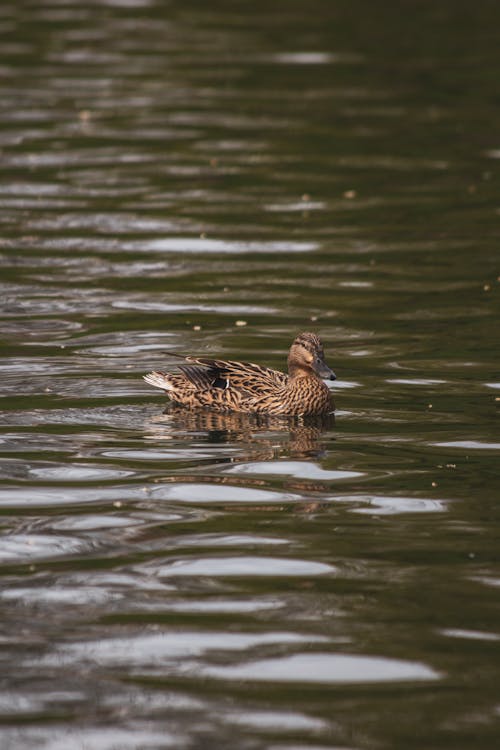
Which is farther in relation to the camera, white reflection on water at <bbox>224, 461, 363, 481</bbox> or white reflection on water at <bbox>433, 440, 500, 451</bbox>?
white reflection on water at <bbox>433, 440, 500, 451</bbox>

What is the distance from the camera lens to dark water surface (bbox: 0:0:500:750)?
23.9ft

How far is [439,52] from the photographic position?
3031cm

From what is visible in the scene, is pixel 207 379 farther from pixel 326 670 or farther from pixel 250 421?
pixel 326 670

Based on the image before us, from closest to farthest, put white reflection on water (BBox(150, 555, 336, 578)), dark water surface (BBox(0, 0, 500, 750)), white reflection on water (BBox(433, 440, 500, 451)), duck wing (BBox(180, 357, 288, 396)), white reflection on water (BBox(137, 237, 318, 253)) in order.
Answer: dark water surface (BBox(0, 0, 500, 750)) → white reflection on water (BBox(150, 555, 336, 578)) → white reflection on water (BBox(433, 440, 500, 451)) → duck wing (BBox(180, 357, 288, 396)) → white reflection on water (BBox(137, 237, 318, 253))

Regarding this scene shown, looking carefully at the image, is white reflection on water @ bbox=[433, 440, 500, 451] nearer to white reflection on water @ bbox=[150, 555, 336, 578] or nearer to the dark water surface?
the dark water surface

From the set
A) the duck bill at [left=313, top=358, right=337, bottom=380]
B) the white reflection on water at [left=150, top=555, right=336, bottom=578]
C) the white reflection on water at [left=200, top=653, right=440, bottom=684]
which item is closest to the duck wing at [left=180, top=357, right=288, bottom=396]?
the duck bill at [left=313, top=358, right=337, bottom=380]

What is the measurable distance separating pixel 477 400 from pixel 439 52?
18951mm

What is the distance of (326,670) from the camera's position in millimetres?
7402

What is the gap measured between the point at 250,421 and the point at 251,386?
271 mm

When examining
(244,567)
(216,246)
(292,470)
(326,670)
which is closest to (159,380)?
(292,470)

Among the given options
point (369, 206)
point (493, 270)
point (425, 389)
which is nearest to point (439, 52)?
point (369, 206)

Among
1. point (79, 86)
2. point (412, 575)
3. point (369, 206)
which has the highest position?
point (79, 86)

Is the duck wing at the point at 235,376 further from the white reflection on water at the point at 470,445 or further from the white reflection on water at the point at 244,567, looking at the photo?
the white reflection on water at the point at 244,567

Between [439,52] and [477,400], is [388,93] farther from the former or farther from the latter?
[477,400]
